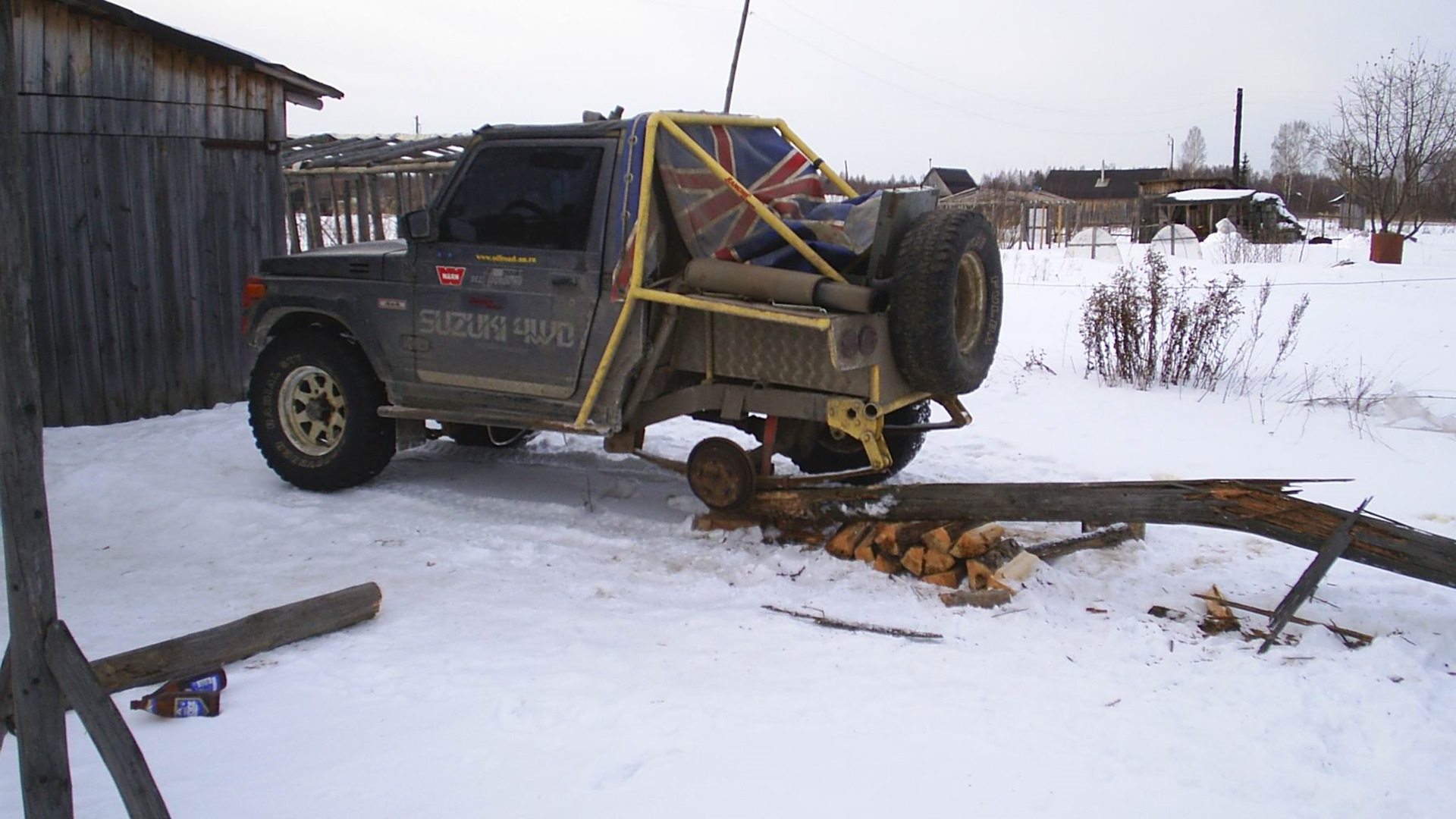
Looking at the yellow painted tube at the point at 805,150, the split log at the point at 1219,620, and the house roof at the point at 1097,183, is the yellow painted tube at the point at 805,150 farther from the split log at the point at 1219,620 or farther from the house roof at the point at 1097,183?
the house roof at the point at 1097,183

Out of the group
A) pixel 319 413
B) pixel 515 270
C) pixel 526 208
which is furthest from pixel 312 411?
pixel 526 208

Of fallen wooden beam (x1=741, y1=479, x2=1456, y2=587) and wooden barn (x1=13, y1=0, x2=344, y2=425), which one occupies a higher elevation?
wooden barn (x1=13, y1=0, x2=344, y2=425)

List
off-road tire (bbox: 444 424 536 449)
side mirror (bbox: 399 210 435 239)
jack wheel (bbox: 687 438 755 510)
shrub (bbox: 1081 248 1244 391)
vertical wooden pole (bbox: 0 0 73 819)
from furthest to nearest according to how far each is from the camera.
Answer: shrub (bbox: 1081 248 1244 391), off-road tire (bbox: 444 424 536 449), side mirror (bbox: 399 210 435 239), jack wheel (bbox: 687 438 755 510), vertical wooden pole (bbox: 0 0 73 819)

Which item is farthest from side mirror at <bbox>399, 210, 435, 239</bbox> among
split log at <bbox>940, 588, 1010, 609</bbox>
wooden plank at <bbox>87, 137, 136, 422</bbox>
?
wooden plank at <bbox>87, 137, 136, 422</bbox>

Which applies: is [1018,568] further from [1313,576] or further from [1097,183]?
[1097,183]

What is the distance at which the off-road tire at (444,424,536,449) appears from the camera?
704cm

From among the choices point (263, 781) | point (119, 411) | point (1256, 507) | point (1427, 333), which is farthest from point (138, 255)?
point (1427, 333)

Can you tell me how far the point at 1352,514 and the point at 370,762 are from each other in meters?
3.75

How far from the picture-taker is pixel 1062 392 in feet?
28.4

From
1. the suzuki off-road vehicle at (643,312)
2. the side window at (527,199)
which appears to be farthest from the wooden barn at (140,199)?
the side window at (527,199)

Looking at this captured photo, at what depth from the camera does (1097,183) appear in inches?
2704

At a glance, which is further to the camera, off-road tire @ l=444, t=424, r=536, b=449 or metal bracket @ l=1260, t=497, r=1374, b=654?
off-road tire @ l=444, t=424, r=536, b=449

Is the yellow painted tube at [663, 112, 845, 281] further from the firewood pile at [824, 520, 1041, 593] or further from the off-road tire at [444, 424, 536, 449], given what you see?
the off-road tire at [444, 424, 536, 449]

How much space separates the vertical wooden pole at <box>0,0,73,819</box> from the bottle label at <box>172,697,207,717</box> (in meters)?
0.91
